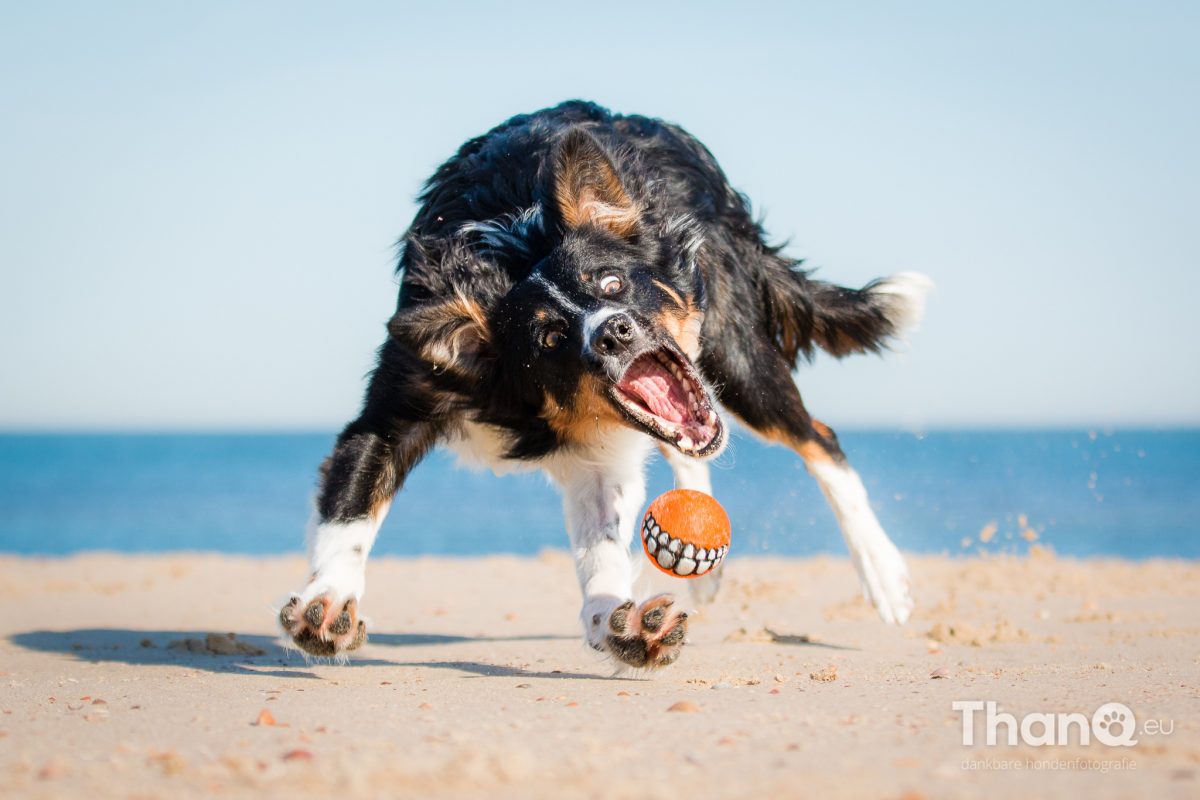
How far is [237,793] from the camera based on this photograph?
2.42 metres

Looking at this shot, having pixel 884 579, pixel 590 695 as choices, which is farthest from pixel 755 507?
pixel 590 695

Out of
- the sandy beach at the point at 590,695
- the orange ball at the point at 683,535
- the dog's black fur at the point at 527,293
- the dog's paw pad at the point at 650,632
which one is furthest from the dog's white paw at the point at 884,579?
the dog's paw pad at the point at 650,632

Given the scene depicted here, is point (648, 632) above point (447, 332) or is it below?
below

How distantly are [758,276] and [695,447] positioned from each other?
1.91 meters

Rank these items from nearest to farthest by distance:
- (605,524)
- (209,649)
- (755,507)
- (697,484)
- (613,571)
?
(613,571) < (605,524) < (209,649) < (697,484) < (755,507)

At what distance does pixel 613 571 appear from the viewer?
4918 mm

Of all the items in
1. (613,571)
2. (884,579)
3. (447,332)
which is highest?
(447,332)

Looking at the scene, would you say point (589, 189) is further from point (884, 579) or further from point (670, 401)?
point (884, 579)

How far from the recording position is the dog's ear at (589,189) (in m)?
4.73

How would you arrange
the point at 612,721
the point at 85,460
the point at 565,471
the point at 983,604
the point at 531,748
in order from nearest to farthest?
the point at 531,748 < the point at 612,721 < the point at 565,471 < the point at 983,604 < the point at 85,460

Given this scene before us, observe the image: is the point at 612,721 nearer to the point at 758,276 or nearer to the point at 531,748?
the point at 531,748

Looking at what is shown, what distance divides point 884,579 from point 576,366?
207 centimetres

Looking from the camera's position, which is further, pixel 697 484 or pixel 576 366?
pixel 697 484

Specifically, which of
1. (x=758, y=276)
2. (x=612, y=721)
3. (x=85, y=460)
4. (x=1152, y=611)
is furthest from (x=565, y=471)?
(x=85, y=460)
